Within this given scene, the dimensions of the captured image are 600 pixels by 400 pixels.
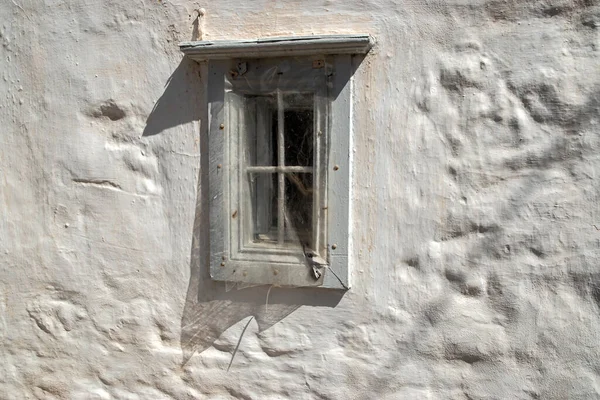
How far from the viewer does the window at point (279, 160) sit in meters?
2.67

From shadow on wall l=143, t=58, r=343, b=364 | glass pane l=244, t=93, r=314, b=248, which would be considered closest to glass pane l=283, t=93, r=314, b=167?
glass pane l=244, t=93, r=314, b=248

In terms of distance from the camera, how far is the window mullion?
9.11 ft

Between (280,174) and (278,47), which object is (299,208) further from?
(278,47)

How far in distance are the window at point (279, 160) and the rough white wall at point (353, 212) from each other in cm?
9

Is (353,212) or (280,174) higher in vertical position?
(280,174)

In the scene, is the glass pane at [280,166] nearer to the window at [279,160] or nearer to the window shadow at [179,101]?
the window at [279,160]

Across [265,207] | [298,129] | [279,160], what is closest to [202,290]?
[265,207]

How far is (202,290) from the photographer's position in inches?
116

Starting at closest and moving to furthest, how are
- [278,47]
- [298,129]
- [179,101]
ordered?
[278,47] → [298,129] → [179,101]

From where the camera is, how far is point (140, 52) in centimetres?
295

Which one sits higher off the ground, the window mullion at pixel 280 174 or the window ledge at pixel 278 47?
the window ledge at pixel 278 47

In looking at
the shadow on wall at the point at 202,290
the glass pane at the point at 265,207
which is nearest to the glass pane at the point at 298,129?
the glass pane at the point at 265,207

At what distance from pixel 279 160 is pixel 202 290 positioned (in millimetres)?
→ 700

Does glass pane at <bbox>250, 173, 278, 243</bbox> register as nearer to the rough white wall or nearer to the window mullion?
the window mullion
